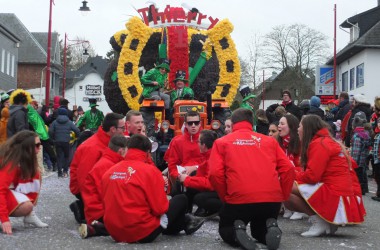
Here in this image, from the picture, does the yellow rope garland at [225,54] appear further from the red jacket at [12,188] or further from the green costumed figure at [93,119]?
the red jacket at [12,188]

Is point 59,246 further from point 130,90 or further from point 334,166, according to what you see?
point 130,90

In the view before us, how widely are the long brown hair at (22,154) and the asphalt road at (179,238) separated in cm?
73

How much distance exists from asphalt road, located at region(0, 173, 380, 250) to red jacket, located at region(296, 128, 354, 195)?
0.62m

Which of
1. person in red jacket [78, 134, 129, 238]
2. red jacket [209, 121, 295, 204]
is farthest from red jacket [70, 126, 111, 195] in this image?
red jacket [209, 121, 295, 204]

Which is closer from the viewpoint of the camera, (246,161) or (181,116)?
(246,161)

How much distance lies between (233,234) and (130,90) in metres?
14.5

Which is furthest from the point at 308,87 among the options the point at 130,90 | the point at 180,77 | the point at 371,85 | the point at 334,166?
the point at 334,166

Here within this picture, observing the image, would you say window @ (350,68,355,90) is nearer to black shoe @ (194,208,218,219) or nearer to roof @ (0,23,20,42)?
roof @ (0,23,20,42)

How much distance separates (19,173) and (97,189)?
3.18 feet

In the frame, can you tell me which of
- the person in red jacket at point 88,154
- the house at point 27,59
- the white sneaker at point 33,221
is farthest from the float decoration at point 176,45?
the house at point 27,59

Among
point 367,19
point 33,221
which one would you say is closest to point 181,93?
point 33,221

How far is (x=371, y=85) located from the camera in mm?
42906

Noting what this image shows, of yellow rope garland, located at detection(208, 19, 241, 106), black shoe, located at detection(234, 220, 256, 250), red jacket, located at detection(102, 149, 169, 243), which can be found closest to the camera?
black shoe, located at detection(234, 220, 256, 250)

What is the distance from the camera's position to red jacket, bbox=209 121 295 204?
6.59 m
